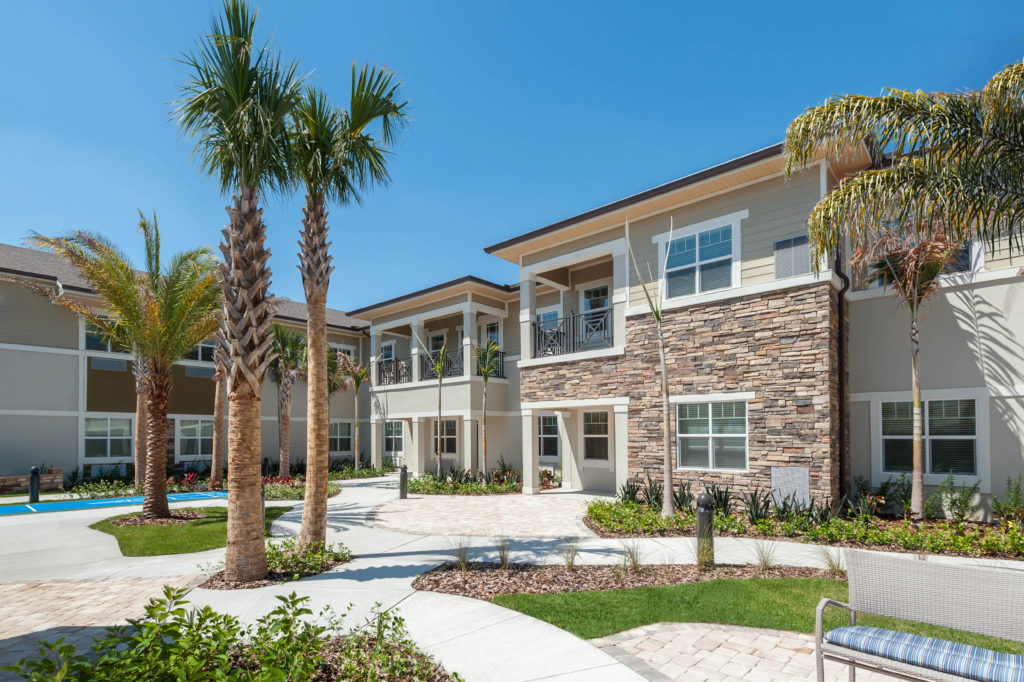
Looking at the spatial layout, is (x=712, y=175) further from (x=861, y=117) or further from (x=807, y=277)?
(x=861, y=117)

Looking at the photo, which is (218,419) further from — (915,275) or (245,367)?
(915,275)

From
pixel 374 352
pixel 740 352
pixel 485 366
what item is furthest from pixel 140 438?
pixel 740 352

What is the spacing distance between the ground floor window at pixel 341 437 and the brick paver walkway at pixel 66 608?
20.7 m

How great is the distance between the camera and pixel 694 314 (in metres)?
13.4

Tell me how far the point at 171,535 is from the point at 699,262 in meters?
13.3

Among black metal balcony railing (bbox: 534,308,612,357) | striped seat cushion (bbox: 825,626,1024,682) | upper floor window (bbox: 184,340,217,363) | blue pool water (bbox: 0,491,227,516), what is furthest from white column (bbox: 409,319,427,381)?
striped seat cushion (bbox: 825,626,1024,682)

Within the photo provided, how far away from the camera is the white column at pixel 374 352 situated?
24973 millimetres

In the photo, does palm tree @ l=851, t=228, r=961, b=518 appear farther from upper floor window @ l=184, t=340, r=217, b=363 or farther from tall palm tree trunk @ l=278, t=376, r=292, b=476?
upper floor window @ l=184, t=340, r=217, b=363

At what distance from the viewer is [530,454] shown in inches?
681

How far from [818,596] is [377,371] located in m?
21.3

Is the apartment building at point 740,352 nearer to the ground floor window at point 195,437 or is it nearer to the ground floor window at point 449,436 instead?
the ground floor window at point 449,436

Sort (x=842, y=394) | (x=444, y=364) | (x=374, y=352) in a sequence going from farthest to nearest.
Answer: (x=374, y=352) < (x=444, y=364) < (x=842, y=394)

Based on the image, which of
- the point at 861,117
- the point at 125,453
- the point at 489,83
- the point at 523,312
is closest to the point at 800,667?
the point at 861,117

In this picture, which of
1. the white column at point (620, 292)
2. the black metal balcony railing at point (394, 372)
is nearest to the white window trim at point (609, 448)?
the white column at point (620, 292)
